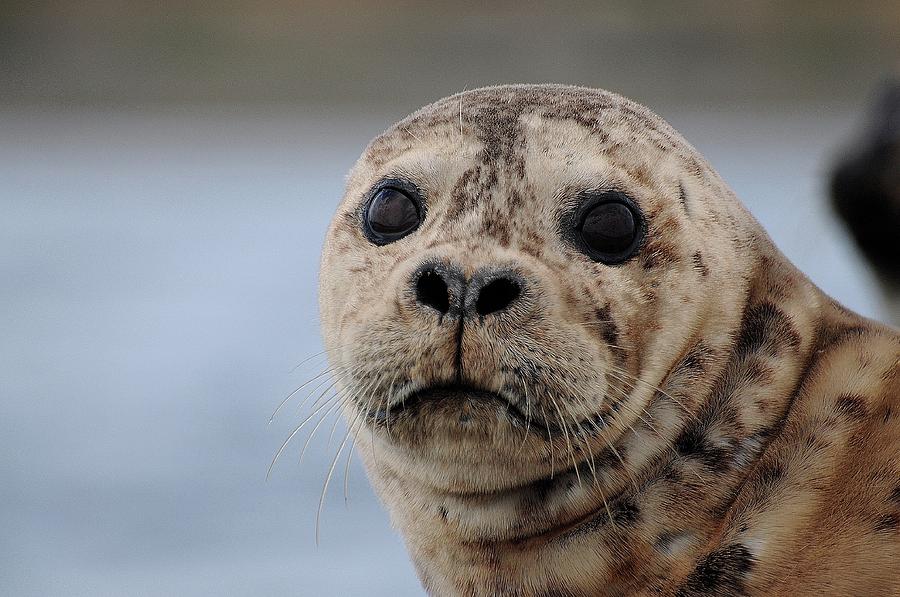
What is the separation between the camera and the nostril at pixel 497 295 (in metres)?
1.90

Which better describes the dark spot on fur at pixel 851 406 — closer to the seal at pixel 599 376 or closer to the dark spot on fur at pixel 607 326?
the seal at pixel 599 376

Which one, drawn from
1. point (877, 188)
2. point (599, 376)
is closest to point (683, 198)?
point (599, 376)

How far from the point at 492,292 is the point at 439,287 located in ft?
0.29

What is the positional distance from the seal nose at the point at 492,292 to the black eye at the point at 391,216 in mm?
313

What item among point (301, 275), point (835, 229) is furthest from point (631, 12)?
point (835, 229)

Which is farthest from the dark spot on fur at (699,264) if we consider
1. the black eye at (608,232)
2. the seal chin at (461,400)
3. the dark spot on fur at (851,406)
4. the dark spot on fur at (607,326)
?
the seal chin at (461,400)

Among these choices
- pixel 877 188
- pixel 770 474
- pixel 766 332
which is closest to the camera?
pixel 770 474

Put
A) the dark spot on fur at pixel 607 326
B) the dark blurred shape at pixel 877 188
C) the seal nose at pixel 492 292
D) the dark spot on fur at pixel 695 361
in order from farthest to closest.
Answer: the dark blurred shape at pixel 877 188, the dark spot on fur at pixel 695 361, the dark spot on fur at pixel 607 326, the seal nose at pixel 492 292

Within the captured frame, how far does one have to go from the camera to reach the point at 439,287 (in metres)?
1.93

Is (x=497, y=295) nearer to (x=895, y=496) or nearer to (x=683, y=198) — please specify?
(x=683, y=198)

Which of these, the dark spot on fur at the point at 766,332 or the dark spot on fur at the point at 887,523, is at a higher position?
the dark spot on fur at the point at 766,332

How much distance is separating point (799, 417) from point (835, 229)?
3721mm

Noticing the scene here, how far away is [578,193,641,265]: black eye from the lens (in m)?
2.08

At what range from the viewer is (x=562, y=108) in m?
2.25
